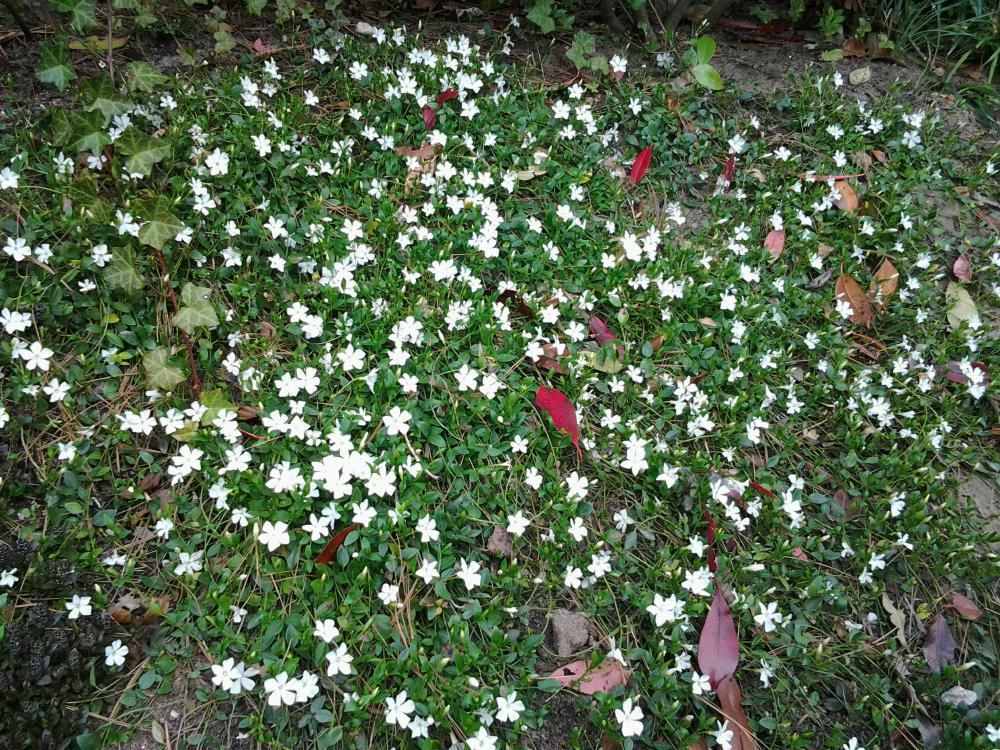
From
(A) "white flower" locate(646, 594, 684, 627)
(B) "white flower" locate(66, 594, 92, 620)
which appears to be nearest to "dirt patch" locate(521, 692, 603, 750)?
(A) "white flower" locate(646, 594, 684, 627)

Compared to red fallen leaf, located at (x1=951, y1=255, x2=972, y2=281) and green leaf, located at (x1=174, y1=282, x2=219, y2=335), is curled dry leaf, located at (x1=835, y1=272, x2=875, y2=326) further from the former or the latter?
green leaf, located at (x1=174, y1=282, x2=219, y2=335)

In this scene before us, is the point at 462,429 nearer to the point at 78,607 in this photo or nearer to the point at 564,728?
the point at 564,728

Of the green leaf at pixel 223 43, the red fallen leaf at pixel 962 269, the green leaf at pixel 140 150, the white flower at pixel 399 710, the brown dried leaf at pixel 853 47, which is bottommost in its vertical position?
the white flower at pixel 399 710

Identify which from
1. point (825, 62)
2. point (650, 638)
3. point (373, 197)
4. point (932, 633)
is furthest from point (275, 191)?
point (825, 62)

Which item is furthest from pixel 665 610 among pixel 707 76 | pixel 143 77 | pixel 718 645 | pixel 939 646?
pixel 143 77

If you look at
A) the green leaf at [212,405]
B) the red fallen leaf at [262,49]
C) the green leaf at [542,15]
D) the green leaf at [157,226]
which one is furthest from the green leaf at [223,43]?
Answer: the green leaf at [212,405]

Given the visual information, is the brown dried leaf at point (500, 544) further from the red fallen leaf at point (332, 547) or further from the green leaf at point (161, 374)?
the green leaf at point (161, 374)
